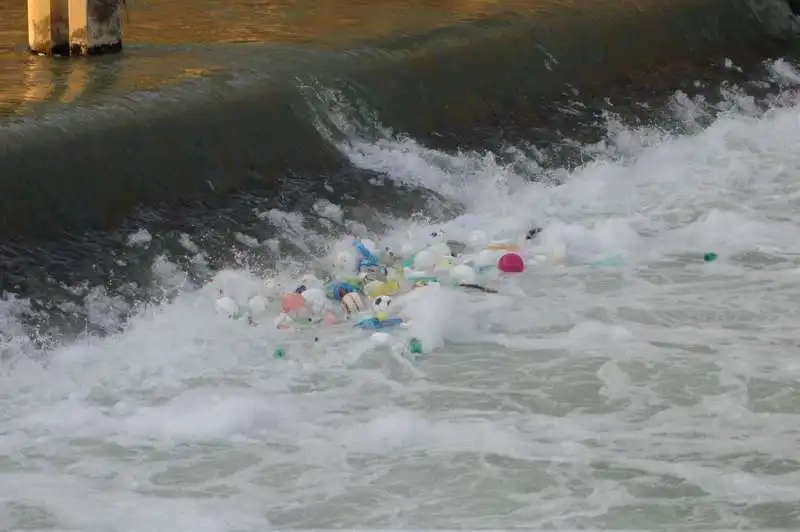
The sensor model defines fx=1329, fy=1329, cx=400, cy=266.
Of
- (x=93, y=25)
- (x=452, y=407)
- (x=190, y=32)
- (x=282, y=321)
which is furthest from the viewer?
(x=190, y=32)

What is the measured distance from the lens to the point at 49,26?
764 centimetres

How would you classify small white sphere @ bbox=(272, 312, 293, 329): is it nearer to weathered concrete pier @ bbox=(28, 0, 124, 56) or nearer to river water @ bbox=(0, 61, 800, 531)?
river water @ bbox=(0, 61, 800, 531)

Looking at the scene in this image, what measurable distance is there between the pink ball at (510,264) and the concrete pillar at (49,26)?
303cm

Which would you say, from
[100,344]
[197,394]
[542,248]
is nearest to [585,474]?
[197,394]

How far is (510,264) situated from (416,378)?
142cm

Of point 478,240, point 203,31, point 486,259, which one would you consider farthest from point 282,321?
point 203,31

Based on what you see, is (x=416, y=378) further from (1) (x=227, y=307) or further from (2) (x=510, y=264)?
(2) (x=510, y=264)

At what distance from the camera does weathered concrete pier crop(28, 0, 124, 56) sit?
7586 millimetres

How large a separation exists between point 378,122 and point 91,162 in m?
2.09

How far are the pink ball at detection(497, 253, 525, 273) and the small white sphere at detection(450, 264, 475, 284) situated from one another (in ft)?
0.69

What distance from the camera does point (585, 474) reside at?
4301 mm

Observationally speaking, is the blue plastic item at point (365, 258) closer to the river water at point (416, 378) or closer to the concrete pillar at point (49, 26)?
the river water at point (416, 378)

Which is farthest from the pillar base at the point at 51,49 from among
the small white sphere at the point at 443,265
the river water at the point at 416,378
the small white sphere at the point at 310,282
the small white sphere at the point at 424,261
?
the small white sphere at the point at 443,265

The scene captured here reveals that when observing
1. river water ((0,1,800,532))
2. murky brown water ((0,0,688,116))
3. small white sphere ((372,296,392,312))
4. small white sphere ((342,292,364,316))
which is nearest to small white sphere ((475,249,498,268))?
river water ((0,1,800,532))
